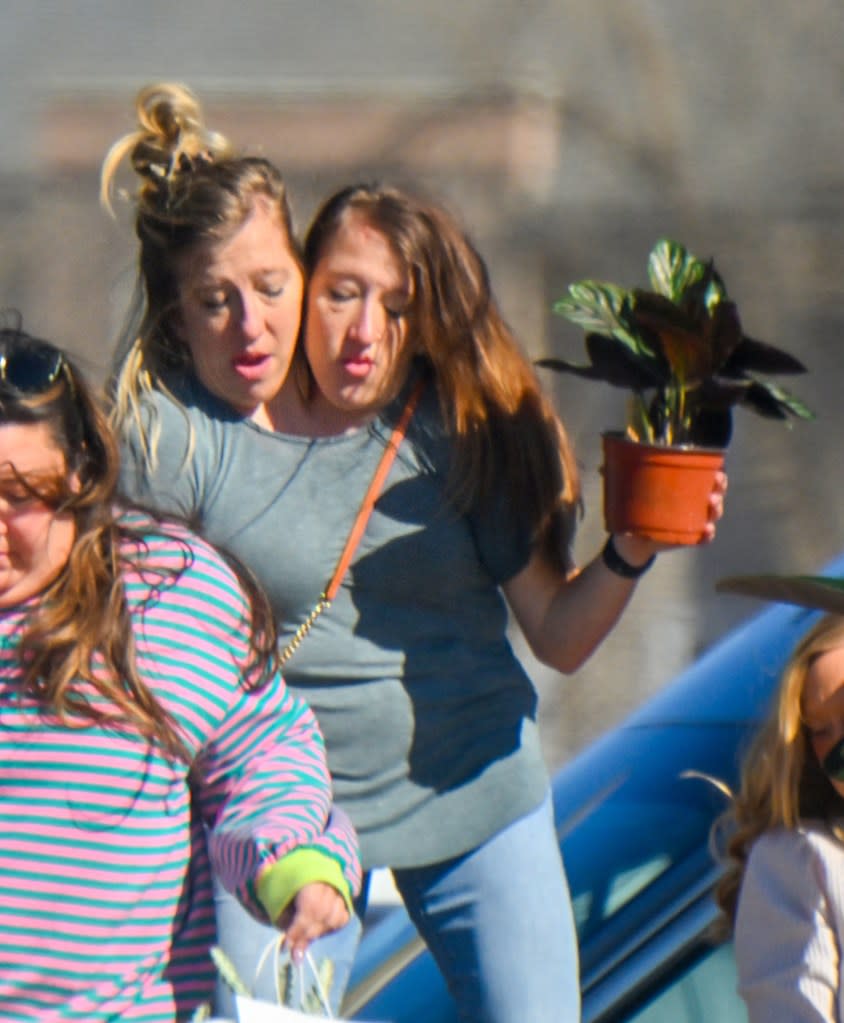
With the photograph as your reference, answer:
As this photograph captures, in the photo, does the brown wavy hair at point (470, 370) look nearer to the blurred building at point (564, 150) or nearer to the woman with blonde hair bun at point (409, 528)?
the woman with blonde hair bun at point (409, 528)

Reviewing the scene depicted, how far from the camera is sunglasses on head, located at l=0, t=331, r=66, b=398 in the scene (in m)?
1.78

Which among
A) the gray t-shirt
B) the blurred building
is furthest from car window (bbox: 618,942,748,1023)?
the blurred building

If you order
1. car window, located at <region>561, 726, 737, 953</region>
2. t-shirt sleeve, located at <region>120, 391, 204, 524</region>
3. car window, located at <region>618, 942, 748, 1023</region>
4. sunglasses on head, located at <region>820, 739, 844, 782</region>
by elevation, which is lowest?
car window, located at <region>618, 942, 748, 1023</region>

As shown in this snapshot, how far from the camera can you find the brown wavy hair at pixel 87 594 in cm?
173

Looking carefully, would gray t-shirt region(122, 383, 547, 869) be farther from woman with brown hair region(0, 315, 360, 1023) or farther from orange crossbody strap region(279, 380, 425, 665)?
woman with brown hair region(0, 315, 360, 1023)

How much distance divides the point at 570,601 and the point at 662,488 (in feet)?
0.73

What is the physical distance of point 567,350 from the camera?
21.0 feet

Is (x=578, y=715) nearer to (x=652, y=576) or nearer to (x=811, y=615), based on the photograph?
(x=652, y=576)

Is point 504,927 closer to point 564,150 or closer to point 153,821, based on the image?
point 153,821

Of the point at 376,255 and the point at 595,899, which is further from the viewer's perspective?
the point at 595,899

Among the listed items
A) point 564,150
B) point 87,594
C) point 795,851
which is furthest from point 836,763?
point 564,150

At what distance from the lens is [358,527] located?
2.22m

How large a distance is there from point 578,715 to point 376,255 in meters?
4.36

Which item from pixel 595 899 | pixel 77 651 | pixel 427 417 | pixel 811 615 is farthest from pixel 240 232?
pixel 811 615
